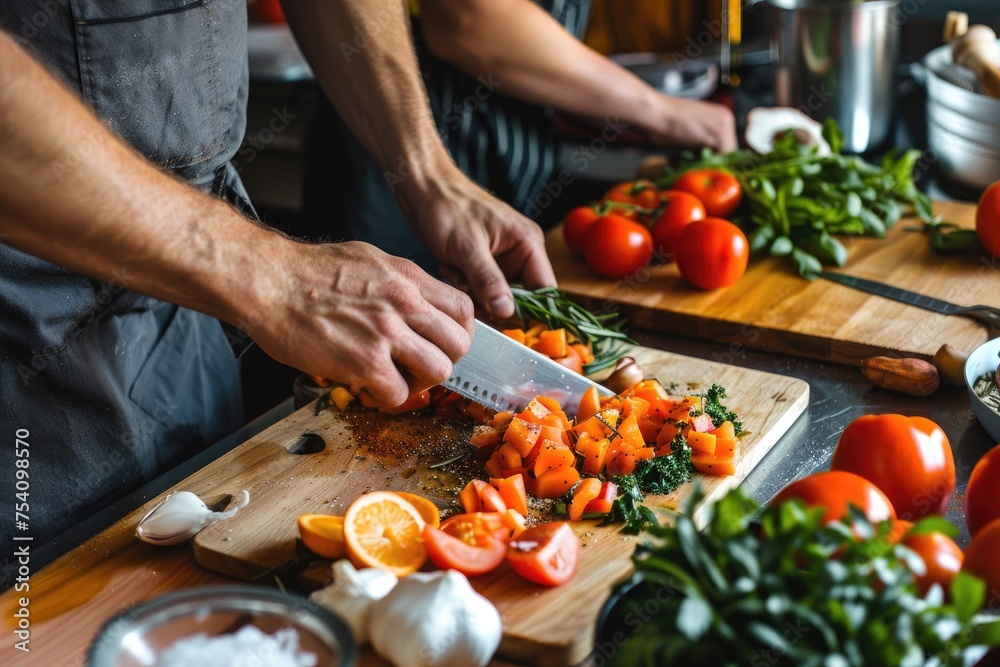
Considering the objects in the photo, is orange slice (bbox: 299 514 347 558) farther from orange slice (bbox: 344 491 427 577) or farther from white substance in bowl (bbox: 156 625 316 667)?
white substance in bowl (bbox: 156 625 316 667)

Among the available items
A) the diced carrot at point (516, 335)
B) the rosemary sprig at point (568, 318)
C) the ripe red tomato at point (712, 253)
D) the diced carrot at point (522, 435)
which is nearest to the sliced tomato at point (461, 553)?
the diced carrot at point (522, 435)

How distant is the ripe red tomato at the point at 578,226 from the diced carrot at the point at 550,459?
3.06ft

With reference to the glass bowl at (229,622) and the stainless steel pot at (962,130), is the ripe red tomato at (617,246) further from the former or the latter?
the glass bowl at (229,622)

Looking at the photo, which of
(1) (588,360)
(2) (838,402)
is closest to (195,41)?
(1) (588,360)

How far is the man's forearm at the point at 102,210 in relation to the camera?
4.03ft

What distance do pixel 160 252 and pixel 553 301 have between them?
3.02 ft


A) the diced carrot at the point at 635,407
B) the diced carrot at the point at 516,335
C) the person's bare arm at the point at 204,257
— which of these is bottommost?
the diced carrot at the point at 635,407

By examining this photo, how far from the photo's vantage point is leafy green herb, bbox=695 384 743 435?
1.65 m

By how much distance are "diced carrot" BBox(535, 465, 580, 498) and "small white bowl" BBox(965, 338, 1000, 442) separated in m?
0.67

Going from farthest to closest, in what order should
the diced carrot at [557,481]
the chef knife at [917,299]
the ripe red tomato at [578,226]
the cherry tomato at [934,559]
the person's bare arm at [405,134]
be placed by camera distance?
the ripe red tomato at [578,226], the person's bare arm at [405,134], the chef knife at [917,299], the diced carrot at [557,481], the cherry tomato at [934,559]

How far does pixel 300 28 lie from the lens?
7.50 feet

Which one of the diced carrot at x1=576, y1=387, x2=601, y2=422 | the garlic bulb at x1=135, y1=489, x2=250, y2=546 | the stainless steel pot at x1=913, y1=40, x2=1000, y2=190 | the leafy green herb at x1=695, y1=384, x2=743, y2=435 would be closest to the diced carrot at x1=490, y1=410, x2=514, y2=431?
the diced carrot at x1=576, y1=387, x2=601, y2=422

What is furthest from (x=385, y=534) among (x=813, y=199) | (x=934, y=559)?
(x=813, y=199)

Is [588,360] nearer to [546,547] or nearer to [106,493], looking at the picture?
[546,547]
